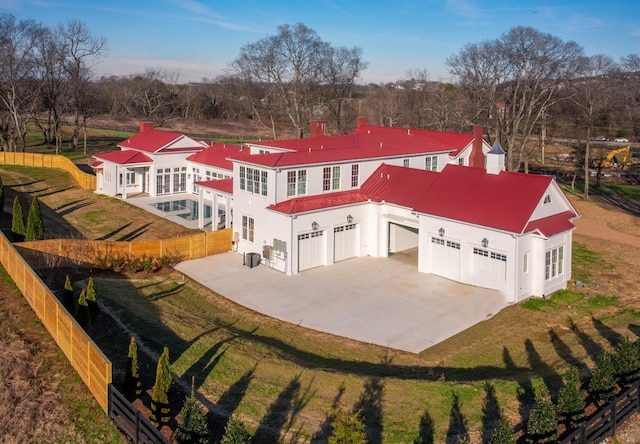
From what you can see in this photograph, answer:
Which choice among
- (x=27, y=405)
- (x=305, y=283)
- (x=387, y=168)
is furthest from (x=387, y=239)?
(x=27, y=405)

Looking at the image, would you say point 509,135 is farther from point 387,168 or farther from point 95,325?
point 95,325

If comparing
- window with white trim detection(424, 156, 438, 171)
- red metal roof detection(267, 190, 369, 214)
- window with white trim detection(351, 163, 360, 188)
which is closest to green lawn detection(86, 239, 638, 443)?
red metal roof detection(267, 190, 369, 214)

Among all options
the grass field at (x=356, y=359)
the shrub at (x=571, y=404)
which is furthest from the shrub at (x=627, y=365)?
the shrub at (x=571, y=404)

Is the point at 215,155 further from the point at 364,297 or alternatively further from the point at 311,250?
the point at 364,297

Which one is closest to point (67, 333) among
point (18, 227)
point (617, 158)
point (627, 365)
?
point (627, 365)

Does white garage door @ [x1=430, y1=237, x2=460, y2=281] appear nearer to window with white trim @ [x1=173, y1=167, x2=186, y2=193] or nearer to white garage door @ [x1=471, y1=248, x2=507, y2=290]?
white garage door @ [x1=471, y1=248, x2=507, y2=290]

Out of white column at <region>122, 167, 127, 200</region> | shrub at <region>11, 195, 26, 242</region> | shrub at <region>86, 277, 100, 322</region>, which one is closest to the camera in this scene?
shrub at <region>86, 277, 100, 322</region>
